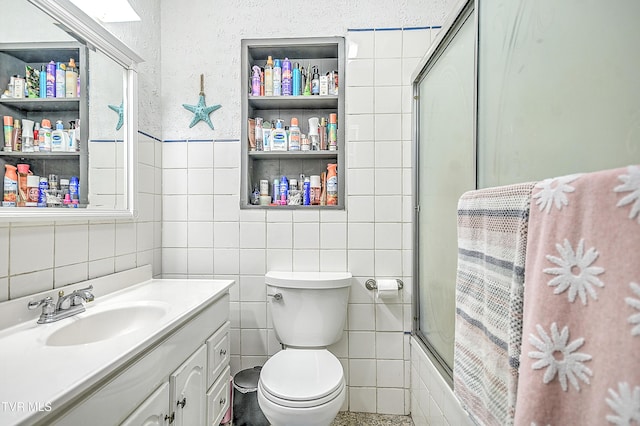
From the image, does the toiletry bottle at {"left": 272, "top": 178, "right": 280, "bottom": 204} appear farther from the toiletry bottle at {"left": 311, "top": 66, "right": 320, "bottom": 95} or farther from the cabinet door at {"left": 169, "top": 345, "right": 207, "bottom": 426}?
the cabinet door at {"left": 169, "top": 345, "right": 207, "bottom": 426}

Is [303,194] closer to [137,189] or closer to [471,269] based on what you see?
[137,189]

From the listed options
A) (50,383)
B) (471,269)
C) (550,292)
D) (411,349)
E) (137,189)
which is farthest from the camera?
(411,349)

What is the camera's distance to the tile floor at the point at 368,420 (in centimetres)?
169

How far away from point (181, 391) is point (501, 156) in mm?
1259

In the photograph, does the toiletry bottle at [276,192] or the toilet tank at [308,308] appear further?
the toiletry bottle at [276,192]

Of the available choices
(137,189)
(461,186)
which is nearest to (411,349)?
(461,186)

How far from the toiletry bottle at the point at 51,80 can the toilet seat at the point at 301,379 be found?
135 cm

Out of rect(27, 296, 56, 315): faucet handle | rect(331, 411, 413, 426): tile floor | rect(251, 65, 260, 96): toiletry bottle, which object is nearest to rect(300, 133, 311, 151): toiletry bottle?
rect(251, 65, 260, 96): toiletry bottle

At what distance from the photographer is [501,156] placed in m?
0.90

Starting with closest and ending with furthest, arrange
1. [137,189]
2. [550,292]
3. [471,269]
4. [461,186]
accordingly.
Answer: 1. [550,292]
2. [471,269]
3. [461,186]
4. [137,189]

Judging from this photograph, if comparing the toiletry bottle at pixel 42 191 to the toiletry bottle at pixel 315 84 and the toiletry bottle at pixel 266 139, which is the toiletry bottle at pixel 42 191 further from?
the toiletry bottle at pixel 315 84

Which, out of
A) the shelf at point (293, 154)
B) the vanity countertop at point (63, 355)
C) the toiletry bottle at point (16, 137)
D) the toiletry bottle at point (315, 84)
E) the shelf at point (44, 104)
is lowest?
the vanity countertop at point (63, 355)

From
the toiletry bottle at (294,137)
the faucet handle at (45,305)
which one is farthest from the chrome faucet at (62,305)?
the toiletry bottle at (294,137)

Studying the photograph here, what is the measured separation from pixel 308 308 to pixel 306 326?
3.8 inches
